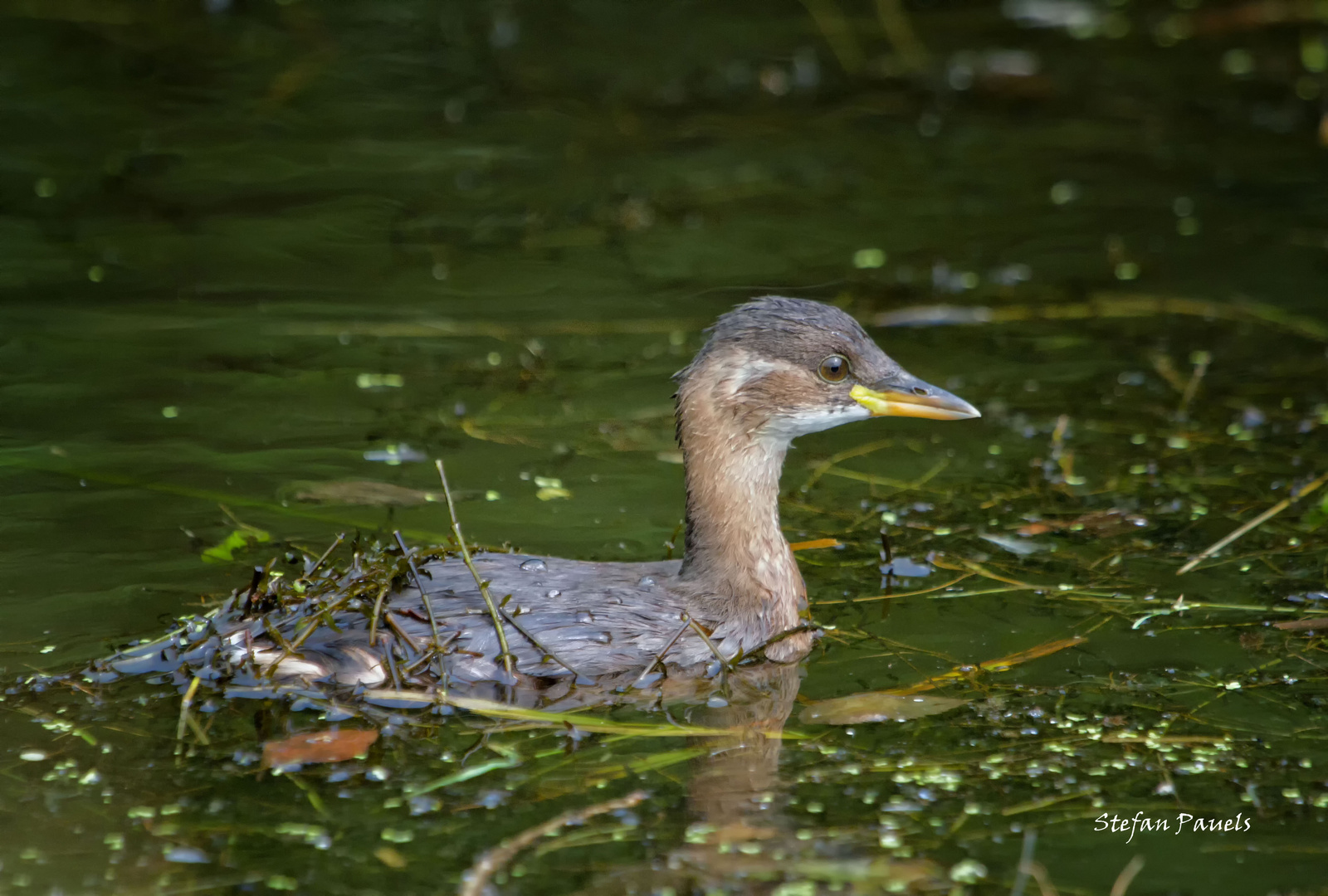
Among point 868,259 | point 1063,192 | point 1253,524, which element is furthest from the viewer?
point 1063,192

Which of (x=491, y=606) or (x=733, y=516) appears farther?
(x=733, y=516)

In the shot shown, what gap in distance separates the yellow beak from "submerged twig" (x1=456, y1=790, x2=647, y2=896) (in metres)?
2.03

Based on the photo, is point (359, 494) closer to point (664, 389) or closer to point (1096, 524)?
point (664, 389)

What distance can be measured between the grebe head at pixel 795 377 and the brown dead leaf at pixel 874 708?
1.16 m

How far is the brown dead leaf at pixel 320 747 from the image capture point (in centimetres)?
526

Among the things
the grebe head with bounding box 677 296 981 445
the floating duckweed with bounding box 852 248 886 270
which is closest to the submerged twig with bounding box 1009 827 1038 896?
the grebe head with bounding box 677 296 981 445

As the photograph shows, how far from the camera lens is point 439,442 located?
26.7 feet

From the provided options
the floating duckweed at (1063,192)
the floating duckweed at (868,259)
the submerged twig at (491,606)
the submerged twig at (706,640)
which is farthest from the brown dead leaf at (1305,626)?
the floating duckweed at (1063,192)

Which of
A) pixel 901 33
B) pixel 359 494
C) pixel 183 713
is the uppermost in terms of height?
pixel 901 33

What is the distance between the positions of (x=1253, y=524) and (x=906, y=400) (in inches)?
66.6

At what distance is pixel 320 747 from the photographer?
5320 mm

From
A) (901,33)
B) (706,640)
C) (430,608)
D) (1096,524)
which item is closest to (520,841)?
(430,608)

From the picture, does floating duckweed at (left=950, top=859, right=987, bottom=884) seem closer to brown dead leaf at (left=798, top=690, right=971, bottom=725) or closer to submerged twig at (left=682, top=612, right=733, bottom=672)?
brown dead leaf at (left=798, top=690, right=971, bottom=725)

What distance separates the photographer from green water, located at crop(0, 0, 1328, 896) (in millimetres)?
5043
